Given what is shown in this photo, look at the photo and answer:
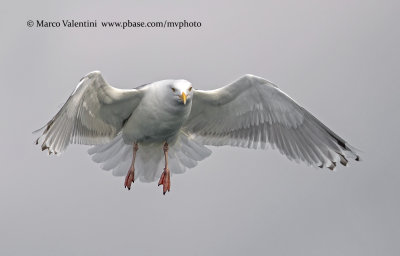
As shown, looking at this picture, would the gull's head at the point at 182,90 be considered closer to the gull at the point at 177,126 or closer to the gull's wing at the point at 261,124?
the gull at the point at 177,126

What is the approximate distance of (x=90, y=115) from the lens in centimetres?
1077

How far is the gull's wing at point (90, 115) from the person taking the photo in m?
9.80

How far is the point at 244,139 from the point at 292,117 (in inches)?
36.4

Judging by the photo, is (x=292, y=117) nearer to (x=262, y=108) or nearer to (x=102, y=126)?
(x=262, y=108)

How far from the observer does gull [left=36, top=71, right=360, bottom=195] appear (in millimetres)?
10211

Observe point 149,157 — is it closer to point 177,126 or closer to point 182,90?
point 177,126

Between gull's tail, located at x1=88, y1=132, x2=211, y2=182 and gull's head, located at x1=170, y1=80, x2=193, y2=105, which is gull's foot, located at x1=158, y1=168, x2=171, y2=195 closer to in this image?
gull's tail, located at x1=88, y1=132, x2=211, y2=182

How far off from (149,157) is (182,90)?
211 centimetres

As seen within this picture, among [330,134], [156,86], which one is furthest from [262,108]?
[156,86]

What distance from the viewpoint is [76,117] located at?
1044 centimetres

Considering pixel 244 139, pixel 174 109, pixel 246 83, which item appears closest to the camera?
pixel 174 109

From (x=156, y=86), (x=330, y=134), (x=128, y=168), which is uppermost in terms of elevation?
(x=156, y=86)

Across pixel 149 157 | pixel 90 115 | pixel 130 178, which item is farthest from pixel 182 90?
pixel 149 157

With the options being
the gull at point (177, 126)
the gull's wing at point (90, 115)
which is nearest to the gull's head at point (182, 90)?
the gull at point (177, 126)
